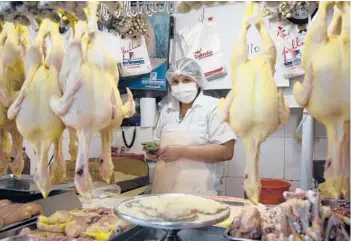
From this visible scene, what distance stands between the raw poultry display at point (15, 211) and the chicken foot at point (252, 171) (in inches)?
38.1

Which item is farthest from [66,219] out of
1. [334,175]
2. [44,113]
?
[334,175]

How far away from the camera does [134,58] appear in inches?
144

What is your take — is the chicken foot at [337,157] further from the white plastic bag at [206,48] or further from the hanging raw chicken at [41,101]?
the white plastic bag at [206,48]

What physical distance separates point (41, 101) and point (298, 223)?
3.12ft

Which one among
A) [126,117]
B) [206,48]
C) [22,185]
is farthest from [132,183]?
[126,117]

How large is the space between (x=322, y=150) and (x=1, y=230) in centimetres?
270

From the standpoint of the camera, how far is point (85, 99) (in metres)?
1.29

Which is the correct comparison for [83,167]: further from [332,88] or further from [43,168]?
[332,88]

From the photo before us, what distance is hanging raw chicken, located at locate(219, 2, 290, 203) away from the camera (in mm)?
1174

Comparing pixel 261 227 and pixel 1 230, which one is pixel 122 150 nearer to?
pixel 1 230

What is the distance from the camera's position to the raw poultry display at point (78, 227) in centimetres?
142

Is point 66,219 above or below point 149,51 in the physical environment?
below

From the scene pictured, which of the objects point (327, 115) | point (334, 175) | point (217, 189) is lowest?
point (217, 189)

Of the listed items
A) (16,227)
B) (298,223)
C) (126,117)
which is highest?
(126,117)
